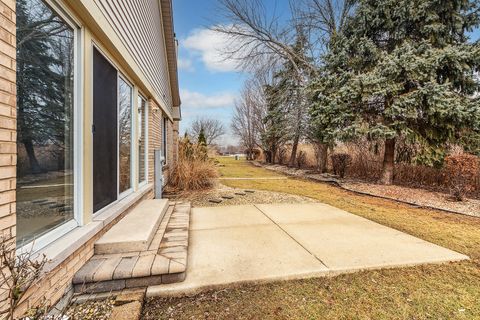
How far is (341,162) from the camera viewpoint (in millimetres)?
10719

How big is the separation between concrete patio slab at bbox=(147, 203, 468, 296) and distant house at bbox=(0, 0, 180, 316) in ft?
3.29

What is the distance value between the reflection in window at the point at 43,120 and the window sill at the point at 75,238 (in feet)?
0.48

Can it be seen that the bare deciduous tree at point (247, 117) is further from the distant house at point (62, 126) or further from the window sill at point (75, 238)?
the window sill at point (75, 238)

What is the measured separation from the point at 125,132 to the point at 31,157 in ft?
7.22

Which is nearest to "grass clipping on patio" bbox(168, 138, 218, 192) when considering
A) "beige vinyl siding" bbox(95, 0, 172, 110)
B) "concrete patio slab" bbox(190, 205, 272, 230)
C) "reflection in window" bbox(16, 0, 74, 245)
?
"concrete patio slab" bbox(190, 205, 272, 230)

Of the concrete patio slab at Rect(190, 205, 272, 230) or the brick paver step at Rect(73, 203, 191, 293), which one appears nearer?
the brick paver step at Rect(73, 203, 191, 293)

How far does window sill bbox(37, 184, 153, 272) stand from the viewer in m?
1.82

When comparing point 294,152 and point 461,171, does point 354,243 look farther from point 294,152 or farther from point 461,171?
point 294,152

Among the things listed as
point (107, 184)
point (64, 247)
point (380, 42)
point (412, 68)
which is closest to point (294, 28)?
point (380, 42)

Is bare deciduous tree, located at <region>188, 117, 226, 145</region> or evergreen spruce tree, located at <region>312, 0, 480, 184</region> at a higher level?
bare deciduous tree, located at <region>188, 117, 226, 145</region>

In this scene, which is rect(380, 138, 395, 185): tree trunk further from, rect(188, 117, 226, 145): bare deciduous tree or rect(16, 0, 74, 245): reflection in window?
rect(188, 117, 226, 145): bare deciduous tree

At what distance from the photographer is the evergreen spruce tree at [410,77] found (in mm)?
6941

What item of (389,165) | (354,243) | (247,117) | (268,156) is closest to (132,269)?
(354,243)

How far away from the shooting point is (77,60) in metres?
2.48
